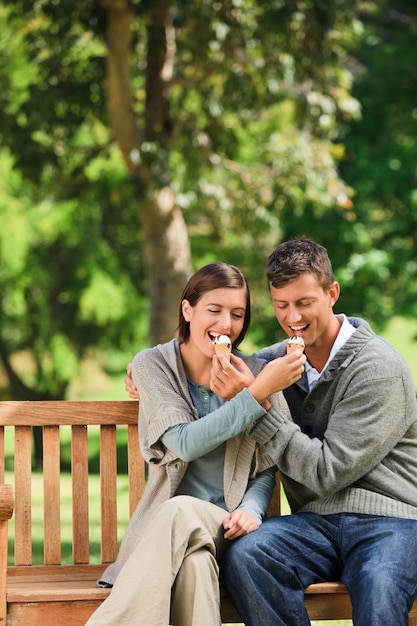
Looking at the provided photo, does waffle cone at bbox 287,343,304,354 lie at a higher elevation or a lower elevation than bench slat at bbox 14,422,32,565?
higher

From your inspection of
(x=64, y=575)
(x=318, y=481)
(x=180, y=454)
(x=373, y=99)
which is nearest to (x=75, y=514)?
(x=64, y=575)

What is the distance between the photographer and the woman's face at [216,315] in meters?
3.97

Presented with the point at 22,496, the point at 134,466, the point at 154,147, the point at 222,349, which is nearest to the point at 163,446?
the point at 222,349

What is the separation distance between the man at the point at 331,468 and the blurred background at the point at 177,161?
6454 millimetres

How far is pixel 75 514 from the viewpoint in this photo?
449cm

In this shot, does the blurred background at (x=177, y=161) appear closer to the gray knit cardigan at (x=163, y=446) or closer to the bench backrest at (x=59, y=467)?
the bench backrest at (x=59, y=467)

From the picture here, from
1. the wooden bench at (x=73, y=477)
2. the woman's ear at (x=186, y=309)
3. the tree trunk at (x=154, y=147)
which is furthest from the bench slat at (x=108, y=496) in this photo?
the tree trunk at (x=154, y=147)

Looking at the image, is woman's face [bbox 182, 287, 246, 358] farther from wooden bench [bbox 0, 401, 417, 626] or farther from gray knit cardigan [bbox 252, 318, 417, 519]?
wooden bench [bbox 0, 401, 417, 626]

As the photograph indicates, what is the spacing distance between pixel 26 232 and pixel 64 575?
9907mm

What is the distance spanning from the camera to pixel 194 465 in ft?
13.1

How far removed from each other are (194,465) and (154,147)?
655cm

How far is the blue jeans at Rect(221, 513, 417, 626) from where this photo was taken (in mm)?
3486

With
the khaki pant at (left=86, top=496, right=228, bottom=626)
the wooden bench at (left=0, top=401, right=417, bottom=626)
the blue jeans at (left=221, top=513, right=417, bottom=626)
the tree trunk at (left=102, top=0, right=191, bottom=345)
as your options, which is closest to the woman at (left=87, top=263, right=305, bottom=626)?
the khaki pant at (left=86, top=496, right=228, bottom=626)

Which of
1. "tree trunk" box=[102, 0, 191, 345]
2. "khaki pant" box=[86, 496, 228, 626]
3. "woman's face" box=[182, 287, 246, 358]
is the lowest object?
"khaki pant" box=[86, 496, 228, 626]
